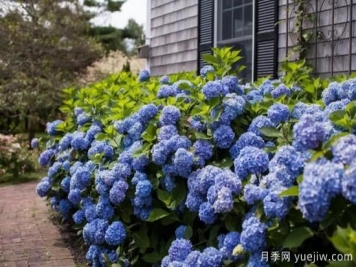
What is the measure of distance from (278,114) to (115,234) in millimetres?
1253

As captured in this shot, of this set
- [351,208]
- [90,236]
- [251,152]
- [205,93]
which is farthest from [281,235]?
[90,236]

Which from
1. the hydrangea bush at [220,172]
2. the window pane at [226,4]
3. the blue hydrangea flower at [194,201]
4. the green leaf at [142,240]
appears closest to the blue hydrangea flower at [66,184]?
the hydrangea bush at [220,172]

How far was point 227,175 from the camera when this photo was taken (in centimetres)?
235

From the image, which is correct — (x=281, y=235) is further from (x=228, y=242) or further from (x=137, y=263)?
(x=137, y=263)

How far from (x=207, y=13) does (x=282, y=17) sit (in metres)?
1.65

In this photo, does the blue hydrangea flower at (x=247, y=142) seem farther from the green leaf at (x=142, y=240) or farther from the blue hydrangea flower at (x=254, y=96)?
the green leaf at (x=142, y=240)

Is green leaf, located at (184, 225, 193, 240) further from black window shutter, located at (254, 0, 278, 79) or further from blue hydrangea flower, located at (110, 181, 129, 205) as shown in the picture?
black window shutter, located at (254, 0, 278, 79)

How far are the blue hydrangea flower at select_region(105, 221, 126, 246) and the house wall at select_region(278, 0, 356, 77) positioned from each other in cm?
280

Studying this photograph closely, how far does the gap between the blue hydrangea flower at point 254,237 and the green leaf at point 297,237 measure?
155 mm

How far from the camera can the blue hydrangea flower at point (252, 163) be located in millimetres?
2305

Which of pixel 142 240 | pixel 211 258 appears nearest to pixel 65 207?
pixel 142 240

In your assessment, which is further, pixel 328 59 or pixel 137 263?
pixel 328 59

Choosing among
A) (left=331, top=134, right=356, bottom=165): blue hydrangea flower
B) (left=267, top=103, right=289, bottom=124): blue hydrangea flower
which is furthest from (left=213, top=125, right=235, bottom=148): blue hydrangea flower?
(left=331, top=134, right=356, bottom=165): blue hydrangea flower

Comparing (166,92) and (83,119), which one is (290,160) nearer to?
(166,92)
